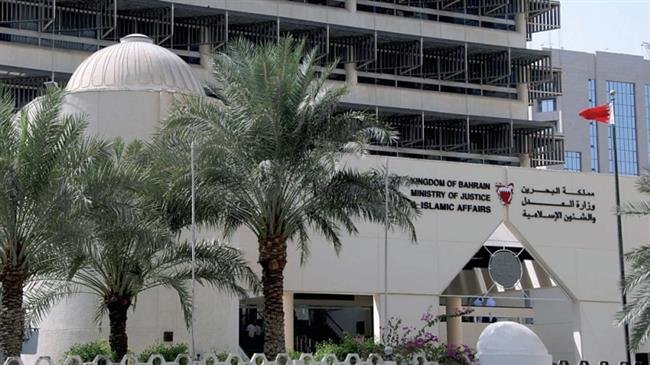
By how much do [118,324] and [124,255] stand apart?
1904 mm

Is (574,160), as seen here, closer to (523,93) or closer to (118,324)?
(523,93)

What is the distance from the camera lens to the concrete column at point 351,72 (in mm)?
54500

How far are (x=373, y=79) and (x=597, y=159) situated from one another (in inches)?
2259

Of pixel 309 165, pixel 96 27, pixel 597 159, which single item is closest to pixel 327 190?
pixel 309 165

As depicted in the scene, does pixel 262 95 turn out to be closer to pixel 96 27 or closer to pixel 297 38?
pixel 96 27

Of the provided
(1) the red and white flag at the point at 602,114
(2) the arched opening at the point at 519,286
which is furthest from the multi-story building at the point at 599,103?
(1) the red and white flag at the point at 602,114

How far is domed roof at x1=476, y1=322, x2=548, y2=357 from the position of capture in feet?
80.6

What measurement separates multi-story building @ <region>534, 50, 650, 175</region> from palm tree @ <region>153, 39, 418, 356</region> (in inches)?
3199

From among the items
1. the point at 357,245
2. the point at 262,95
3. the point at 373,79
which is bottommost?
the point at 357,245

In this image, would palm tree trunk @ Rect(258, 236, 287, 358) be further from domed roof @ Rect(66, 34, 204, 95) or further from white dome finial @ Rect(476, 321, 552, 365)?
domed roof @ Rect(66, 34, 204, 95)

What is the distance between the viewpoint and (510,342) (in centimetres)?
2470

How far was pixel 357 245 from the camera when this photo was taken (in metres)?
38.7

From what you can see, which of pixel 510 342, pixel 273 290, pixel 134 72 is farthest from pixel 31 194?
pixel 134 72

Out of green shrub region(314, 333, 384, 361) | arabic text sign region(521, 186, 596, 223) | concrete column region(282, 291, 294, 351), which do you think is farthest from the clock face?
green shrub region(314, 333, 384, 361)
